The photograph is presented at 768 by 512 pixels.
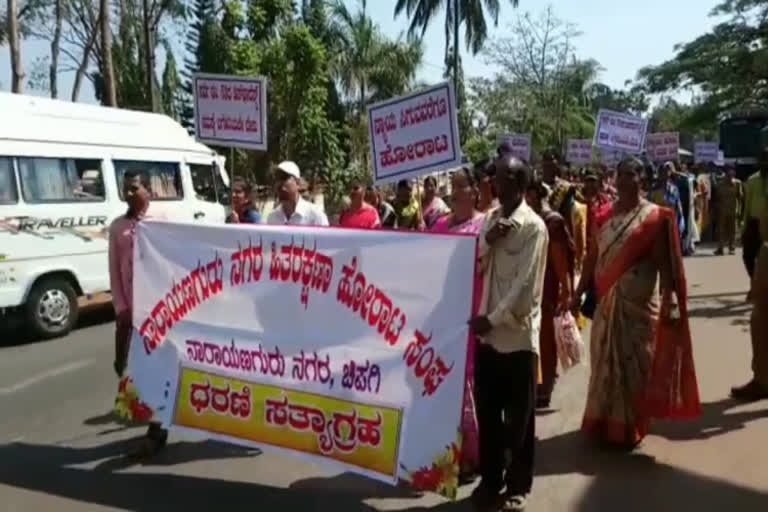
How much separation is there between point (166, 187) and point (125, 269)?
23.1ft

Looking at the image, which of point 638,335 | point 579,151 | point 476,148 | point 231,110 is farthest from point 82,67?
point 638,335

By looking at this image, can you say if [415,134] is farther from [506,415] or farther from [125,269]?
[506,415]

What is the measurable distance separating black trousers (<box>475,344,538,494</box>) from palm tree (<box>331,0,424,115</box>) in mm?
26234

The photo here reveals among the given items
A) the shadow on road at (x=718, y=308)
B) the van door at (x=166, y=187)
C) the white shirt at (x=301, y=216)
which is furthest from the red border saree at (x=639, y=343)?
the van door at (x=166, y=187)

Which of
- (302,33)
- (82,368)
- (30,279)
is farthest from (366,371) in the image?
(302,33)

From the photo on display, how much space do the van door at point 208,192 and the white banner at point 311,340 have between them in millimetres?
7626

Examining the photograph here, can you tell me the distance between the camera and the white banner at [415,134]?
21.6 feet

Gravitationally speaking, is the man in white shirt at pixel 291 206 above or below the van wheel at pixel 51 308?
above

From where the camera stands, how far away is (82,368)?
8047mm

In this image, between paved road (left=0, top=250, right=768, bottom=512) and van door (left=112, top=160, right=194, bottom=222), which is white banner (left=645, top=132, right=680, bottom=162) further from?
paved road (left=0, top=250, right=768, bottom=512)

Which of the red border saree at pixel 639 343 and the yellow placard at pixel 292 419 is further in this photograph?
the red border saree at pixel 639 343

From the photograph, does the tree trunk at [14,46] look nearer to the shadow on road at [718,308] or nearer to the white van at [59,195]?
the white van at [59,195]

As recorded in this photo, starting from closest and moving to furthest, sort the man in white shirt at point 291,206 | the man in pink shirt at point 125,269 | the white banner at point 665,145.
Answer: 1. the man in pink shirt at point 125,269
2. the man in white shirt at point 291,206
3. the white banner at point 665,145

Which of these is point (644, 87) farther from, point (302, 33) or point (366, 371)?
point (366, 371)
